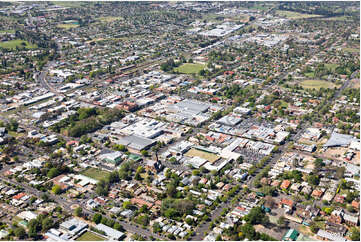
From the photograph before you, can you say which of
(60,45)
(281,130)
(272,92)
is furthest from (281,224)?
(60,45)

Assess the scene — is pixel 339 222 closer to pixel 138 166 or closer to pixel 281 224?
pixel 281 224

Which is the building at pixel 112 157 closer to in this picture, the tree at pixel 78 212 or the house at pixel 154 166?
the house at pixel 154 166

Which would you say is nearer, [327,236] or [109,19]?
[327,236]

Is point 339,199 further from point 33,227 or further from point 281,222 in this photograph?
point 33,227

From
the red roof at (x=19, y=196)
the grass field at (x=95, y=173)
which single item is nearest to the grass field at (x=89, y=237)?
the grass field at (x=95, y=173)

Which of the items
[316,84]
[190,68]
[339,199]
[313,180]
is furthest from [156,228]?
[190,68]

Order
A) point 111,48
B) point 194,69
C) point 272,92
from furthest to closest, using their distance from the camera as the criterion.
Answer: point 111,48 < point 194,69 < point 272,92
